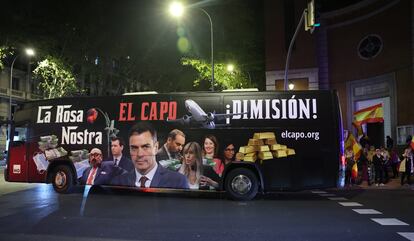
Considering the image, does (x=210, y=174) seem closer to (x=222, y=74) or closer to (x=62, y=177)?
(x=62, y=177)

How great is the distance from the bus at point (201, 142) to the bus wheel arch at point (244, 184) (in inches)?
1.1

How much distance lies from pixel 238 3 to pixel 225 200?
20152 mm

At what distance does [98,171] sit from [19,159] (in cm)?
296

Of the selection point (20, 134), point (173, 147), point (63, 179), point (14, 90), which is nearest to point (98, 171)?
point (63, 179)

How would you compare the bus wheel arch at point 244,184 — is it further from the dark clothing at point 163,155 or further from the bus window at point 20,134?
the bus window at point 20,134

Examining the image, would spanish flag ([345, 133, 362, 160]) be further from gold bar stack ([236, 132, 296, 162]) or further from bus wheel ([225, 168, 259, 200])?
bus wheel ([225, 168, 259, 200])

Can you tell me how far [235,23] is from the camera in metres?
30.2

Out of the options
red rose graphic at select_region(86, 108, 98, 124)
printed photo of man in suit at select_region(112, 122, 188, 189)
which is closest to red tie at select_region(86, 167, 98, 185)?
printed photo of man in suit at select_region(112, 122, 188, 189)

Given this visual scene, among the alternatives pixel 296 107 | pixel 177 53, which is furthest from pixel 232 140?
pixel 177 53

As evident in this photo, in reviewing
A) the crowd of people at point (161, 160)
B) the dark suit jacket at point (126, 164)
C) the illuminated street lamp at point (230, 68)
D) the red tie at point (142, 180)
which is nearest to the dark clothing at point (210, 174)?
the crowd of people at point (161, 160)

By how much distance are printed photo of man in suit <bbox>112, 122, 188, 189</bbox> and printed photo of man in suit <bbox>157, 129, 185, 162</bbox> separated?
216 mm

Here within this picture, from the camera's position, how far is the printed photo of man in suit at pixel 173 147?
41.4ft

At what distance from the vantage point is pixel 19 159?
14.5m

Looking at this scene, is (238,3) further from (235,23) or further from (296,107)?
(296,107)
